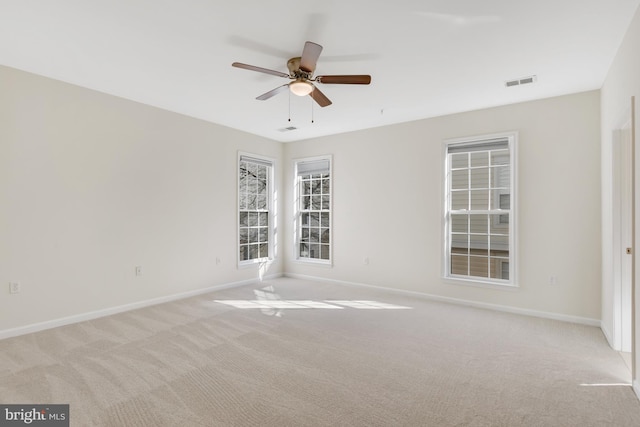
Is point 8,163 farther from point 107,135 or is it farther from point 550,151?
point 550,151

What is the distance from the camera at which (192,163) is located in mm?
5012

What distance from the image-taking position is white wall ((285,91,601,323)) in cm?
386

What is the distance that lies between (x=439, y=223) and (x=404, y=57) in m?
2.61

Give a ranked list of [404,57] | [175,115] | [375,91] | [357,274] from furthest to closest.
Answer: [357,274] < [175,115] < [375,91] < [404,57]

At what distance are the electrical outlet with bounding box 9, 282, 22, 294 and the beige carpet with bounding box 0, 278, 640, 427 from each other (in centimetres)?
48

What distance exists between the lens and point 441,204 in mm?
4859

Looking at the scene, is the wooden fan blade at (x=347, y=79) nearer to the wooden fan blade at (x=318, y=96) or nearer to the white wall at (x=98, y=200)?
the wooden fan blade at (x=318, y=96)

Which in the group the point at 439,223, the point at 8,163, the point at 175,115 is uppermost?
the point at 175,115

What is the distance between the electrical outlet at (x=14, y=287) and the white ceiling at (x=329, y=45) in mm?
2202

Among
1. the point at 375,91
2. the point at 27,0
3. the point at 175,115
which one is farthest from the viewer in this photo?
the point at 175,115

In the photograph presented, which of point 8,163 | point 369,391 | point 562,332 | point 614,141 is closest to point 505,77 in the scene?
point 614,141

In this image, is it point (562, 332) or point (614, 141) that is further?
point (562, 332)

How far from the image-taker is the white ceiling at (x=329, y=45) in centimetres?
237
